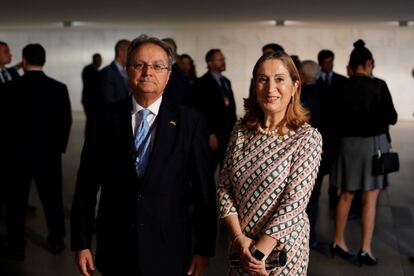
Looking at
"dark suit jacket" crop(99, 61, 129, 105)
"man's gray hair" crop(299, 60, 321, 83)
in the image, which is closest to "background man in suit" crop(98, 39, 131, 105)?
"dark suit jacket" crop(99, 61, 129, 105)

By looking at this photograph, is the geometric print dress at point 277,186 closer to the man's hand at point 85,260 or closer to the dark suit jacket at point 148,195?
the dark suit jacket at point 148,195

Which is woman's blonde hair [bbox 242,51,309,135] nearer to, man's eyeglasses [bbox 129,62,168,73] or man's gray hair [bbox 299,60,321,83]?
man's eyeglasses [bbox 129,62,168,73]

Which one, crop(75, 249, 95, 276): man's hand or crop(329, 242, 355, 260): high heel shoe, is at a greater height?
crop(75, 249, 95, 276): man's hand

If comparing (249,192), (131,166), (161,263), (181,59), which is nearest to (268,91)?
(249,192)

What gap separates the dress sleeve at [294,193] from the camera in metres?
2.12

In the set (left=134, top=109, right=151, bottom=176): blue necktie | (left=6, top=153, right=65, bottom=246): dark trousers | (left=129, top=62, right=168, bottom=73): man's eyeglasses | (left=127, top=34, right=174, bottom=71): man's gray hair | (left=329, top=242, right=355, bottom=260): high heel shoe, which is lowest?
(left=329, top=242, right=355, bottom=260): high heel shoe

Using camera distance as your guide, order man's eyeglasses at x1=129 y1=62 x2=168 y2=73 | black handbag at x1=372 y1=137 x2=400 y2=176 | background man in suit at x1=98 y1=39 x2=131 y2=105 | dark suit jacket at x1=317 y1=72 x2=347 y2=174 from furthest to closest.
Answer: background man in suit at x1=98 y1=39 x2=131 y2=105 → dark suit jacket at x1=317 y1=72 x2=347 y2=174 → black handbag at x1=372 y1=137 x2=400 y2=176 → man's eyeglasses at x1=129 y1=62 x2=168 y2=73

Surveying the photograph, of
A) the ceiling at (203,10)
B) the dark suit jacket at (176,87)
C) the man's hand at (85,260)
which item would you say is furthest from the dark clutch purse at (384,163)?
Answer: the ceiling at (203,10)

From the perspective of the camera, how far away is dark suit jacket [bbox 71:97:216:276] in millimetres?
2115

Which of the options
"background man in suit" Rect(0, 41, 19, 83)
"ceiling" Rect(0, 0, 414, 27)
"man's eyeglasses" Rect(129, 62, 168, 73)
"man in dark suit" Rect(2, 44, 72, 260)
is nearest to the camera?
"man's eyeglasses" Rect(129, 62, 168, 73)

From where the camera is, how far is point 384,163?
408 cm

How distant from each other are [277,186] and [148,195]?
1.67 feet

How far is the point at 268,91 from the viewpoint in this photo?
2201 mm

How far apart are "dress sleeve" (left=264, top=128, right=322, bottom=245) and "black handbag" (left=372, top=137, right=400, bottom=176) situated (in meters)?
2.13
